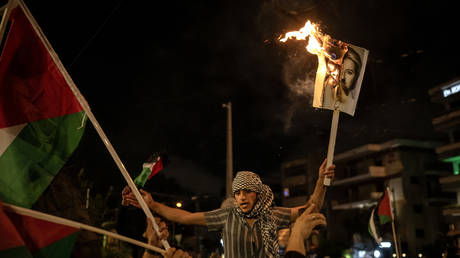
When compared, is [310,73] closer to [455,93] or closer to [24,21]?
[24,21]

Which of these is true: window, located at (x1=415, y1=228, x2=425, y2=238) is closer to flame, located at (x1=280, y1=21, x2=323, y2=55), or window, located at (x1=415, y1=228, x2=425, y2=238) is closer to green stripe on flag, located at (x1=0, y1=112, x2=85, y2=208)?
flame, located at (x1=280, y1=21, x2=323, y2=55)

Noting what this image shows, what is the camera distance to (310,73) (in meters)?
9.06

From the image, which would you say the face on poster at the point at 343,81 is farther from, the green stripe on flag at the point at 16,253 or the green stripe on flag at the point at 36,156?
the green stripe on flag at the point at 16,253

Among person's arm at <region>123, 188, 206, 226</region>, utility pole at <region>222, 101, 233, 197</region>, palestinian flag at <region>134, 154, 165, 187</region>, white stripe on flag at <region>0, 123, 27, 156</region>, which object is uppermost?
utility pole at <region>222, 101, 233, 197</region>

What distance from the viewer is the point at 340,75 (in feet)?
15.7

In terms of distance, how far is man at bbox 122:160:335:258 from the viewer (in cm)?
398

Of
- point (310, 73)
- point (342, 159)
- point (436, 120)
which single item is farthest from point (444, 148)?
point (310, 73)

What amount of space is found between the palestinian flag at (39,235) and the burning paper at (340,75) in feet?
8.90

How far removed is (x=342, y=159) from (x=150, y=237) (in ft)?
180

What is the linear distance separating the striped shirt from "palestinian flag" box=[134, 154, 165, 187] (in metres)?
2.43

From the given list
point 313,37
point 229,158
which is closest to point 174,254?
point 313,37

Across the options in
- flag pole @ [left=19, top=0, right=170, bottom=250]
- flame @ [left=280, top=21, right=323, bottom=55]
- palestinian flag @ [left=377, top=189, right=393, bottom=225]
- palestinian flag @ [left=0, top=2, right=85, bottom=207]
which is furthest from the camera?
palestinian flag @ [left=377, top=189, right=393, bottom=225]

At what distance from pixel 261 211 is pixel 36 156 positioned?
1951mm

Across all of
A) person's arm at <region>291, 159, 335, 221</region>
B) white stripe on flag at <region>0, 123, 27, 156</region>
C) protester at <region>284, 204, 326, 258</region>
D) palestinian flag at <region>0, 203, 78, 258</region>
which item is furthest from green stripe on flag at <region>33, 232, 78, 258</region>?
person's arm at <region>291, 159, 335, 221</region>
